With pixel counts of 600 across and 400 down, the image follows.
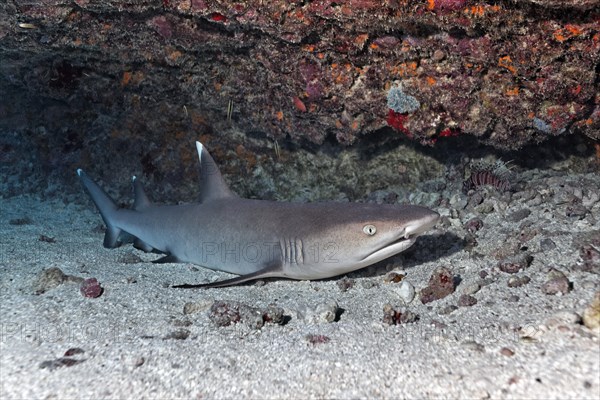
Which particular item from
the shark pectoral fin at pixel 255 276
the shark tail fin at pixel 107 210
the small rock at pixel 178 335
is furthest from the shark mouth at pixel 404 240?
the shark tail fin at pixel 107 210

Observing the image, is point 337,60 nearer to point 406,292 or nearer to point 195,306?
point 406,292

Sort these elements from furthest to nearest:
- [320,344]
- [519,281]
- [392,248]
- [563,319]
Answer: [392,248], [519,281], [320,344], [563,319]

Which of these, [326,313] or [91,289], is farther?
[91,289]

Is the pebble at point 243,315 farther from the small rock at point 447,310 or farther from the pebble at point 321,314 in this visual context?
the small rock at point 447,310

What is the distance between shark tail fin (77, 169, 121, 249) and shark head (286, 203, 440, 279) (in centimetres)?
300

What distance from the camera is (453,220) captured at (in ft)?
14.3

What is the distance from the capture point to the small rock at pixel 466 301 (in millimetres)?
2879

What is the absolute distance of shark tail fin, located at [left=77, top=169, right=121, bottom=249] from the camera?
18.1 feet

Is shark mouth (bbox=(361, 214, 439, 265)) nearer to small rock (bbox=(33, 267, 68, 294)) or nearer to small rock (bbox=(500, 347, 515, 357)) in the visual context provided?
small rock (bbox=(500, 347, 515, 357))

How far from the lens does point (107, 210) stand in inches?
221

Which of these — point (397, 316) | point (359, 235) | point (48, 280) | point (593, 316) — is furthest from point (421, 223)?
point (48, 280)

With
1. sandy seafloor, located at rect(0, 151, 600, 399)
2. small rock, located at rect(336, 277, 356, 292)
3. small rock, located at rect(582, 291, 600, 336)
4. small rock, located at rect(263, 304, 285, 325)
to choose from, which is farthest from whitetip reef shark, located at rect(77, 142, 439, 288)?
small rock, located at rect(582, 291, 600, 336)

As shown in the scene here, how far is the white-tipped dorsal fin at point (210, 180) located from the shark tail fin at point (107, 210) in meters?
1.74

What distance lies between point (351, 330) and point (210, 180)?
2.48 meters
